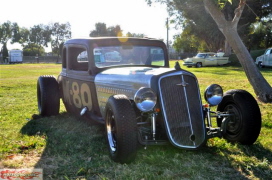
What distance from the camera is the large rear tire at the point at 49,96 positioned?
5836mm

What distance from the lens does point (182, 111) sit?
3.66m

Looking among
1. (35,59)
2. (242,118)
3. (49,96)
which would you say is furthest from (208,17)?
(35,59)

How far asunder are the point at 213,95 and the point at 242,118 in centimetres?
48

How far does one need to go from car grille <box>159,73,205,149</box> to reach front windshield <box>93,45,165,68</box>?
1.44 metres

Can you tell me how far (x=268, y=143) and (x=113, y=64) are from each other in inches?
105

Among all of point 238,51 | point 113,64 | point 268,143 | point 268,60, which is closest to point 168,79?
point 113,64

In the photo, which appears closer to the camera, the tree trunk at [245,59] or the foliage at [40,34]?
the tree trunk at [245,59]

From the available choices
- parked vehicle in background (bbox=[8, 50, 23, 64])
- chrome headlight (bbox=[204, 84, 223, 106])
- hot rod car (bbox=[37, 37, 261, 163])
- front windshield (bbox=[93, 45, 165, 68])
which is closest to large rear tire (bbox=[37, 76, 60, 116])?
hot rod car (bbox=[37, 37, 261, 163])

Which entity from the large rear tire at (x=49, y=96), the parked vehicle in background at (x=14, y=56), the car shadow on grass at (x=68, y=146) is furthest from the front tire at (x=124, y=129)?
the parked vehicle in background at (x=14, y=56)

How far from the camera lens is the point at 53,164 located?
11.7ft

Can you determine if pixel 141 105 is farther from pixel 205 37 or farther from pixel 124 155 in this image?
pixel 205 37

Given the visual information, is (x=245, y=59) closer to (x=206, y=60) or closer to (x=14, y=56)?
(x=206, y=60)

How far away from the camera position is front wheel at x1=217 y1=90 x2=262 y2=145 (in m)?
3.88

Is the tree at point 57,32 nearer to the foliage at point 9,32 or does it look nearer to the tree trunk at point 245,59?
the foliage at point 9,32
